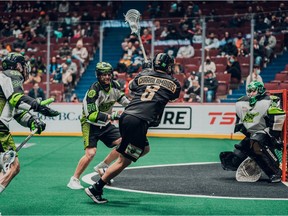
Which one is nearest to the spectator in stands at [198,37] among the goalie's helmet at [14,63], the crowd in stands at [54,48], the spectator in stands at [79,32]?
the crowd in stands at [54,48]

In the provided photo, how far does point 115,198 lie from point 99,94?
131 centimetres

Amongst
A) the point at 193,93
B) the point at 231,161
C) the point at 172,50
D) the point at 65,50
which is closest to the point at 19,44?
the point at 65,50

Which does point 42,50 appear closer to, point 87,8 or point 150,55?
point 150,55

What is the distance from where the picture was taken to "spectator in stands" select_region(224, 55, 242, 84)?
50.1ft

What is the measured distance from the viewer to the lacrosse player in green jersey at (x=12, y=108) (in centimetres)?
566

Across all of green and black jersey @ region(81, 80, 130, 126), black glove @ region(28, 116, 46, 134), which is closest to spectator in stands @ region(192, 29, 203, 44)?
green and black jersey @ region(81, 80, 130, 126)

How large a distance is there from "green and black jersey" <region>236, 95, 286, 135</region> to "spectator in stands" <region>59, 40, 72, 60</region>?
9436mm

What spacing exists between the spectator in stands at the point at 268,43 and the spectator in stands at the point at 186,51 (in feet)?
6.14

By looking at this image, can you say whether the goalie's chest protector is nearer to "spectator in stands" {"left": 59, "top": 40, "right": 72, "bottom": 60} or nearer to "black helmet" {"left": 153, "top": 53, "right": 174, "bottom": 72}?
"black helmet" {"left": 153, "top": 53, "right": 174, "bottom": 72}

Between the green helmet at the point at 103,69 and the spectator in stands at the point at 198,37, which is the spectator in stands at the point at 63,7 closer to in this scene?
the spectator in stands at the point at 198,37

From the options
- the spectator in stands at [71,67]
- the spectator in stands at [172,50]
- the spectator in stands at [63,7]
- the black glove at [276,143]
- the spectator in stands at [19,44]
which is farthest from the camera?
the spectator in stands at [63,7]

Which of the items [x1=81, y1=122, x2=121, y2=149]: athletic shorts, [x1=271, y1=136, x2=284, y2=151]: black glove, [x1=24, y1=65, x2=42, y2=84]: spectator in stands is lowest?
[x1=24, y1=65, x2=42, y2=84]: spectator in stands

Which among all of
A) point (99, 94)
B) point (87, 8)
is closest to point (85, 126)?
point (99, 94)

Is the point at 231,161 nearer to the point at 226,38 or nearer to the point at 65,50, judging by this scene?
the point at 226,38
